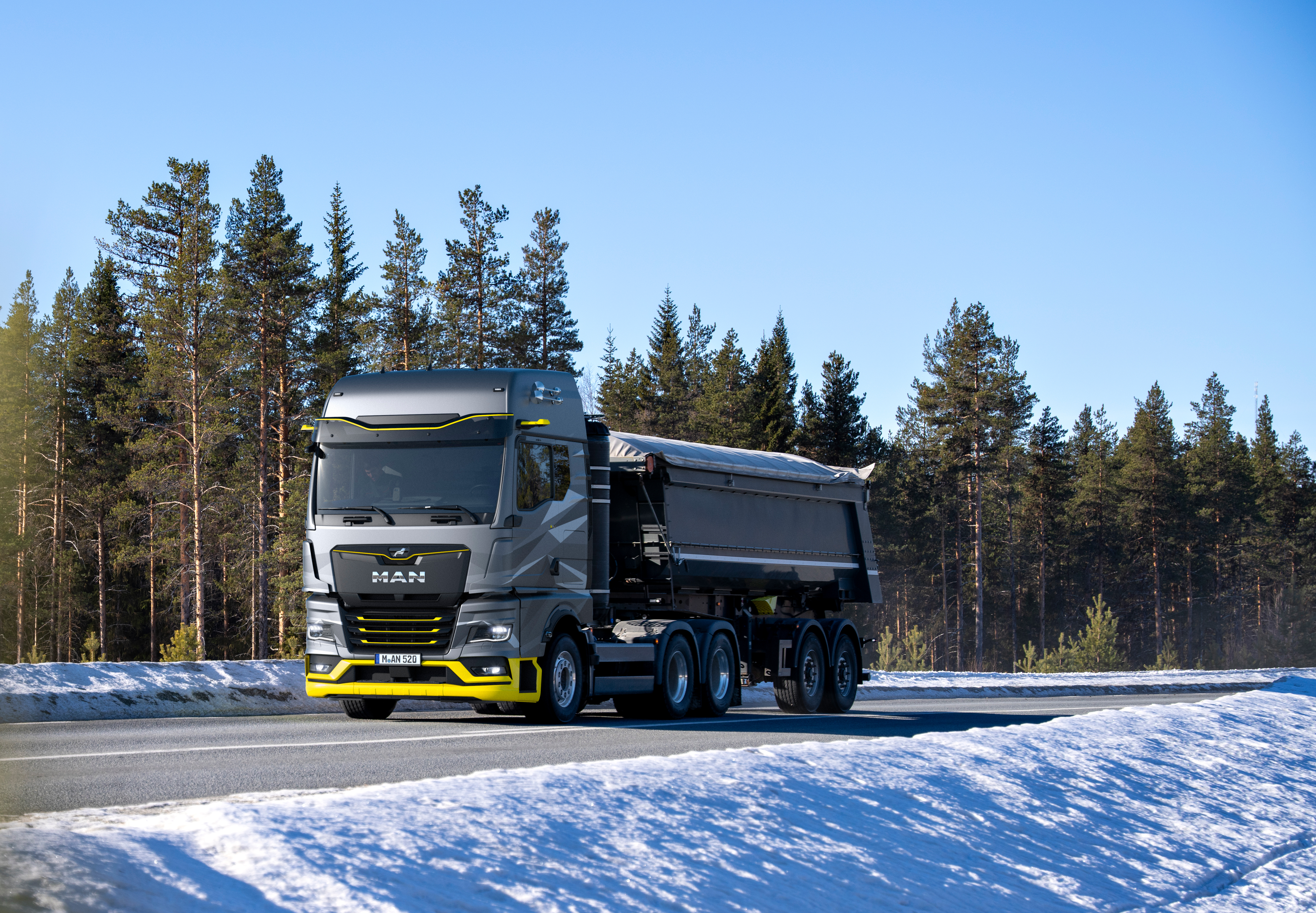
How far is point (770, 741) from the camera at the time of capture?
1283 cm

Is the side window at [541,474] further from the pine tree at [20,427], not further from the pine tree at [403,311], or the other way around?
the pine tree at [403,311]

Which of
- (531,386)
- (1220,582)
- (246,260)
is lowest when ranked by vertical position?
(1220,582)

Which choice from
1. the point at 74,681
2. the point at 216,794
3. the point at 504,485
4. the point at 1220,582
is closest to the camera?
the point at 216,794

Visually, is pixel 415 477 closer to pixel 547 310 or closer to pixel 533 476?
pixel 533 476

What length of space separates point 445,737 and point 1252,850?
7104 mm

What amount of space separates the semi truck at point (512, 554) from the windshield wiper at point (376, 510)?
21 millimetres

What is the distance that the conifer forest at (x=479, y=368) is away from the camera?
442cm

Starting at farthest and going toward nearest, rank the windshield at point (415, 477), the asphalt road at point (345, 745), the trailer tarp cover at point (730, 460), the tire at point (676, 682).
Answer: the trailer tarp cover at point (730, 460)
the tire at point (676, 682)
the windshield at point (415, 477)
the asphalt road at point (345, 745)

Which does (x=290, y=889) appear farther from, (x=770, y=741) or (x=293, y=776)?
(x=770, y=741)

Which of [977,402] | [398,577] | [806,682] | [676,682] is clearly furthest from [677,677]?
[977,402]

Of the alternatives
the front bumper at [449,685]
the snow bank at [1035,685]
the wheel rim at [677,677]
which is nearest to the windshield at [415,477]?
the front bumper at [449,685]

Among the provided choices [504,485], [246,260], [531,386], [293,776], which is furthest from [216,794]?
[246,260]

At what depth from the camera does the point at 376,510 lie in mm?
13719

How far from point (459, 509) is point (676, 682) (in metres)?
4.30
